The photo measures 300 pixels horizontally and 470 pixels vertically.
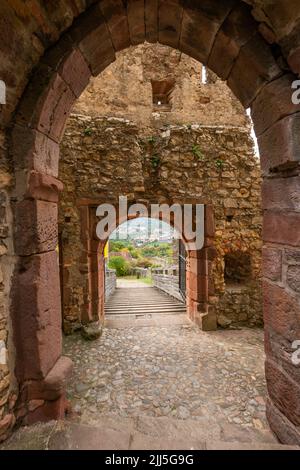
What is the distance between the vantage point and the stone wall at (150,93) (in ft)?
20.5

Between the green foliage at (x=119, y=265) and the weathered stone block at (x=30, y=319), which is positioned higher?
the weathered stone block at (x=30, y=319)

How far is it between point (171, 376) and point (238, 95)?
133 inches

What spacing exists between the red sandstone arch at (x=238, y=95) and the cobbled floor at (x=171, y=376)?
0.75 metres

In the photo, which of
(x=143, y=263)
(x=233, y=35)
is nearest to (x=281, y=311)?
(x=233, y=35)

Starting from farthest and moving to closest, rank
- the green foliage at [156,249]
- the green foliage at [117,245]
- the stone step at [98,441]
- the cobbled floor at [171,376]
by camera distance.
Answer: the green foliage at [156,249], the green foliage at [117,245], the cobbled floor at [171,376], the stone step at [98,441]

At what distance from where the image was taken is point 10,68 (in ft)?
5.17

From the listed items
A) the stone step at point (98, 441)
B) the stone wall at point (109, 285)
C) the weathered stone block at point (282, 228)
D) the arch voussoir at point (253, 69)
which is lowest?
the stone wall at point (109, 285)

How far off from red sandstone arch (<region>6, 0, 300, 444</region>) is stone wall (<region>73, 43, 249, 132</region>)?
411 centimetres

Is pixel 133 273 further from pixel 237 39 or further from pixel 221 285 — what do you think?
pixel 237 39

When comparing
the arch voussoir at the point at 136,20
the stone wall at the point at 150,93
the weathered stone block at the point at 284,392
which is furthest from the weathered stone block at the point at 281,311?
the stone wall at the point at 150,93

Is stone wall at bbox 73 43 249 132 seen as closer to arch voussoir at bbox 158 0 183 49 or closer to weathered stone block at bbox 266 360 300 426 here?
arch voussoir at bbox 158 0 183 49

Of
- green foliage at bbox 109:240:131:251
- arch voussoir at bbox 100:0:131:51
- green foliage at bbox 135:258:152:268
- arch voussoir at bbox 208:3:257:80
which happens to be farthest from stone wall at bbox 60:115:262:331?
green foliage at bbox 109:240:131:251

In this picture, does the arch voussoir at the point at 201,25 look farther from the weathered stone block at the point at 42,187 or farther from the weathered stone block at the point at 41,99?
the weathered stone block at the point at 42,187

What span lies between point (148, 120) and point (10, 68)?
5061 mm
